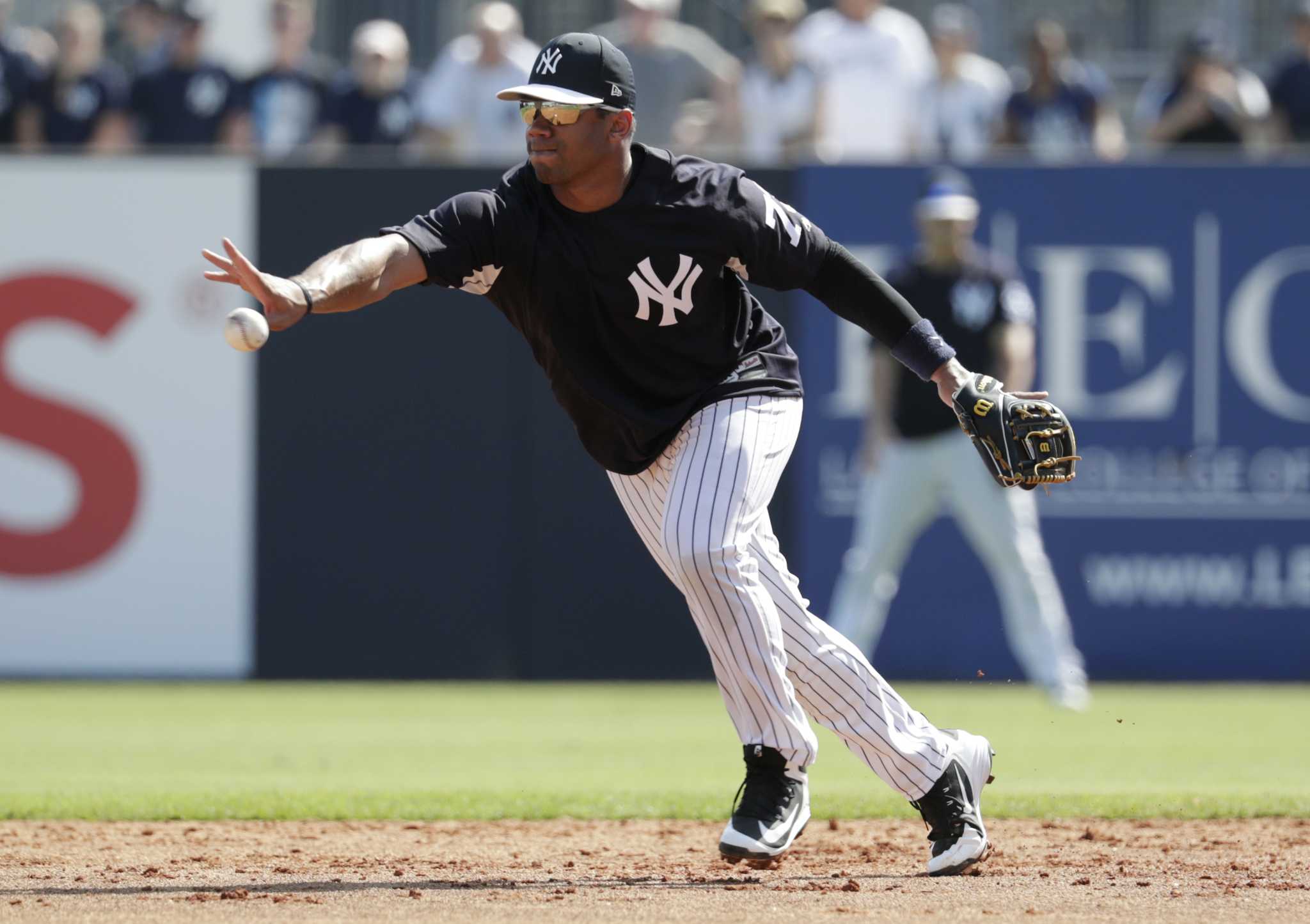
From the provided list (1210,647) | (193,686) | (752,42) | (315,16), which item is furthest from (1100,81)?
(193,686)

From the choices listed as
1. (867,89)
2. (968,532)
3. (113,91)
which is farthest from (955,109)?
(113,91)

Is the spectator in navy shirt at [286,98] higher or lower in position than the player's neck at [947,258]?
higher

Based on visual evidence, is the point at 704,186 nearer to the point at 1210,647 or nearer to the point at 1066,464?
the point at 1066,464

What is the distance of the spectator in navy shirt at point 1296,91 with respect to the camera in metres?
12.8

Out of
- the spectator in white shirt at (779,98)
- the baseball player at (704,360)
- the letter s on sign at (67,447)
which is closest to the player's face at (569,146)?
the baseball player at (704,360)

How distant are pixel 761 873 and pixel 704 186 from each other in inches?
74.7

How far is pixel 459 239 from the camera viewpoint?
203 inches

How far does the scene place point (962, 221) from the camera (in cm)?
1042

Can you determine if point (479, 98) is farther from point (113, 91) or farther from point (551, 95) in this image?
point (551, 95)

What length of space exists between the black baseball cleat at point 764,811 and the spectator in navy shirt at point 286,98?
8.51 m

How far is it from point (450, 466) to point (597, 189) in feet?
21.8

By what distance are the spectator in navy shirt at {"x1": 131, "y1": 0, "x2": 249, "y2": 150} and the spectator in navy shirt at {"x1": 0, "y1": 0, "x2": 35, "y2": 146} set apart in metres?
0.74

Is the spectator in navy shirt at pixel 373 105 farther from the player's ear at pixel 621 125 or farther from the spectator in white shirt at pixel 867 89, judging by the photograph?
the player's ear at pixel 621 125

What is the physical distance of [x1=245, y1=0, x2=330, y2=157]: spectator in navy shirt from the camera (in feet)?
42.6
